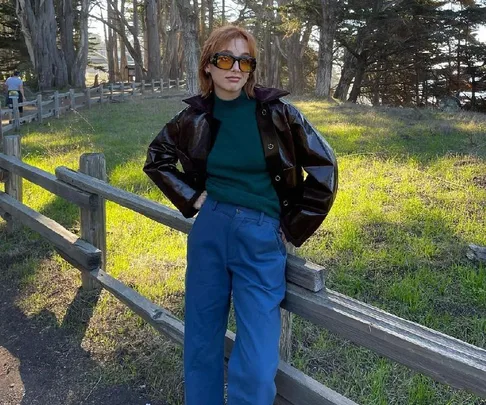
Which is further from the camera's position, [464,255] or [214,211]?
[464,255]

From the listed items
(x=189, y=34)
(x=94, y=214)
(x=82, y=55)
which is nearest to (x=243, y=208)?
(x=94, y=214)

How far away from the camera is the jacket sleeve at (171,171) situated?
261 cm

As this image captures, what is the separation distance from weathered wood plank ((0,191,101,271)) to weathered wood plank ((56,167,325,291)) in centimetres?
45

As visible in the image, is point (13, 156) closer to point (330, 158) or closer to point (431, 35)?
point (330, 158)

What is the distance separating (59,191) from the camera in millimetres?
4578

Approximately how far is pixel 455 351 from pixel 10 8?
33.6 m

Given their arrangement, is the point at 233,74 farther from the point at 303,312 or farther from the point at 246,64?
the point at 303,312

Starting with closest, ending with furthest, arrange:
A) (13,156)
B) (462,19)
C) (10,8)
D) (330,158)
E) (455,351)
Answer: (455,351)
(330,158)
(13,156)
(462,19)
(10,8)

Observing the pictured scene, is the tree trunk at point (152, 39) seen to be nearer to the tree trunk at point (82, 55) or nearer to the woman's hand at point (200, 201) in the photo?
the tree trunk at point (82, 55)

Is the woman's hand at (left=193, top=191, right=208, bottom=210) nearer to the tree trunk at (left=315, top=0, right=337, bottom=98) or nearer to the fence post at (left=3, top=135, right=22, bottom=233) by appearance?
the fence post at (left=3, top=135, right=22, bottom=233)

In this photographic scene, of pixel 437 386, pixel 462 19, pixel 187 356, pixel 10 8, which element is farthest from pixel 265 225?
pixel 10 8

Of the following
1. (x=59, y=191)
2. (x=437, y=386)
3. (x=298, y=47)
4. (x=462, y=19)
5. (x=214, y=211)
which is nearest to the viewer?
(x=214, y=211)

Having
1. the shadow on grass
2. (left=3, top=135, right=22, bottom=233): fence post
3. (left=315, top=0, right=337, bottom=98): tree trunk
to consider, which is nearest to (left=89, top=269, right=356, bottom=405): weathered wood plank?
(left=3, top=135, right=22, bottom=233): fence post

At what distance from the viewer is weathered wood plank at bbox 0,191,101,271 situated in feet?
13.9
